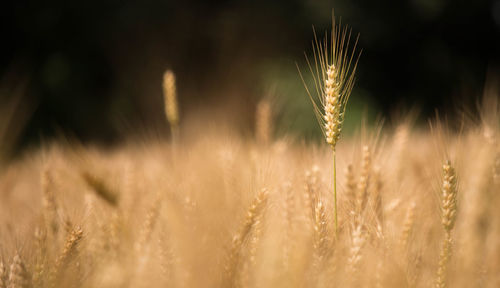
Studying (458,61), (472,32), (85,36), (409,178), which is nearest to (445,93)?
(458,61)

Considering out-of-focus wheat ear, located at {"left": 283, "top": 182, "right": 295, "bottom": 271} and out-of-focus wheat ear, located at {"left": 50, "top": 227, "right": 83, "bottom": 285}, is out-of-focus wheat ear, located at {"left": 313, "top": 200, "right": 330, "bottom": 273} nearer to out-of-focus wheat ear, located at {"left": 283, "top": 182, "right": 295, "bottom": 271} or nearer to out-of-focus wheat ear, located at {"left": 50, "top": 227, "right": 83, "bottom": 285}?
out-of-focus wheat ear, located at {"left": 283, "top": 182, "right": 295, "bottom": 271}

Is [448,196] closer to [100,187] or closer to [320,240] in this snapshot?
[320,240]

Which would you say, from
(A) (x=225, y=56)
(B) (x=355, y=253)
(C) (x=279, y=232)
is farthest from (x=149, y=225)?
(A) (x=225, y=56)

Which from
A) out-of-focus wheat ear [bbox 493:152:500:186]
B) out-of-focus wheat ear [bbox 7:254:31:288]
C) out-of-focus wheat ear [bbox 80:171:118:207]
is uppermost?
out-of-focus wheat ear [bbox 493:152:500:186]

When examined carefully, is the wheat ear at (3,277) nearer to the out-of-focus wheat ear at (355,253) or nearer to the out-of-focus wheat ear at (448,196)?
the out-of-focus wheat ear at (355,253)

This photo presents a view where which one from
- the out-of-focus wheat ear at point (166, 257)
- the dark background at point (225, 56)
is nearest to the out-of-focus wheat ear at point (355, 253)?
the out-of-focus wheat ear at point (166, 257)

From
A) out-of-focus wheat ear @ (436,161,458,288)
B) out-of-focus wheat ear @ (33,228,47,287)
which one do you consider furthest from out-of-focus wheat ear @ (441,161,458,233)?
out-of-focus wheat ear @ (33,228,47,287)
